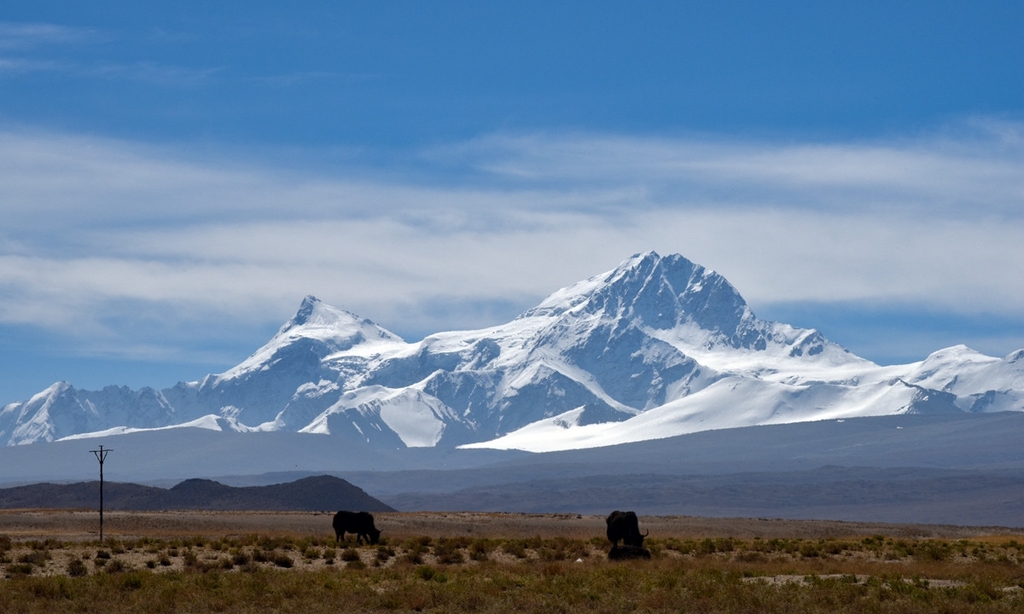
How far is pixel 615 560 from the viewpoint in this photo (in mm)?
44781

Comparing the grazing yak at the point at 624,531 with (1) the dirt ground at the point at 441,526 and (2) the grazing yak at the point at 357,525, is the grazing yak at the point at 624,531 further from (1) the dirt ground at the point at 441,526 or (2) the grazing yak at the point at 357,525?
(1) the dirt ground at the point at 441,526

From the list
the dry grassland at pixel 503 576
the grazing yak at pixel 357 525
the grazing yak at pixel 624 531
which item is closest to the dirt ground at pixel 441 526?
the grazing yak at pixel 357 525

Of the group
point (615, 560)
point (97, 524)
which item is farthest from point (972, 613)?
point (97, 524)

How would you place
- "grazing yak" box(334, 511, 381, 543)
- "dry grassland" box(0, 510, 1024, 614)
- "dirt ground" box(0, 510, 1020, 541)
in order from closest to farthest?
"dry grassland" box(0, 510, 1024, 614), "grazing yak" box(334, 511, 381, 543), "dirt ground" box(0, 510, 1020, 541)

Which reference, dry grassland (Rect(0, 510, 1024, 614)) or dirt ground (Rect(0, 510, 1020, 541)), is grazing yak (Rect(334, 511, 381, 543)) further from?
dirt ground (Rect(0, 510, 1020, 541))

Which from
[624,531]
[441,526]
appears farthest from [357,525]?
[441,526]

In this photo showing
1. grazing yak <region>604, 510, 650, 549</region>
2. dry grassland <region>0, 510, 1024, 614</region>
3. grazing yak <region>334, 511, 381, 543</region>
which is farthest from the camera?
grazing yak <region>334, 511, 381, 543</region>


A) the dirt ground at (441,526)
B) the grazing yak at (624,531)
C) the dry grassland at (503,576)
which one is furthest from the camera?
the dirt ground at (441,526)

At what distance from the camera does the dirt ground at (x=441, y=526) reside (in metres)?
75.2

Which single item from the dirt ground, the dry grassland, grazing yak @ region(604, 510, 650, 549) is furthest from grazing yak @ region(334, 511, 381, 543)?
the dirt ground

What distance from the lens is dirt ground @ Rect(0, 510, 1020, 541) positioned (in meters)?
75.2

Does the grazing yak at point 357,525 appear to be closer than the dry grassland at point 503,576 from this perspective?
No

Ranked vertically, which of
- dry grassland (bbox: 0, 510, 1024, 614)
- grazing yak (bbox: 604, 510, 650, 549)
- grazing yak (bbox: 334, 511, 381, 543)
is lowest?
dry grassland (bbox: 0, 510, 1024, 614)

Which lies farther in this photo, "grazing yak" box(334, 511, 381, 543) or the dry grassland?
"grazing yak" box(334, 511, 381, 543)
